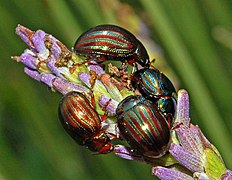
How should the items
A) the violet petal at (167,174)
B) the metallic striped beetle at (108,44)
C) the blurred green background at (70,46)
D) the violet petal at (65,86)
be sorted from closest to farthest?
the violet petal at (167,174) < the violet petal at (65,86) < the metallic striped beetle at (108,44) < the blurred green background at (70,46)

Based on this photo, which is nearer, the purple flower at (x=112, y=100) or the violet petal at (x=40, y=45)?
the purple flower at (x=112, y=100)

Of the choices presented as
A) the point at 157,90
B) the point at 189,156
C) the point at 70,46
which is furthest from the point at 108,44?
the point at 70,46

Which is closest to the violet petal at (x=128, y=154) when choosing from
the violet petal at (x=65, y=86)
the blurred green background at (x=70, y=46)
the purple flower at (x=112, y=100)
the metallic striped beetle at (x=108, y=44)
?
the purple flower at (x=112, y=100)

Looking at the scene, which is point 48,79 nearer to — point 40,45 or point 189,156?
point 40,45

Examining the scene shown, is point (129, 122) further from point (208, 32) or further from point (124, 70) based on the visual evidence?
point (208, 32)

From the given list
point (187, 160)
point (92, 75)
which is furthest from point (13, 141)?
point (187, 160)

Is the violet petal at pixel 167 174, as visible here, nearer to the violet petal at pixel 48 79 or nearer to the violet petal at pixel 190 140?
the violet petal at pixel 190 140
